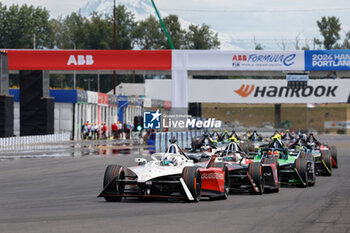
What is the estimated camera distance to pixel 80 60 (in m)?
43.3

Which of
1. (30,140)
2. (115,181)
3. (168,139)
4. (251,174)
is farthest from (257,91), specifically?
(115,181)

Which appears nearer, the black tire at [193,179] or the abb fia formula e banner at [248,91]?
the black tire at [193,179]

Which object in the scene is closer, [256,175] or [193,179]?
[193,179]

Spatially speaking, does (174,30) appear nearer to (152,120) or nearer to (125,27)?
Result: (125,27)

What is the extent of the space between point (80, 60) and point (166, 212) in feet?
100

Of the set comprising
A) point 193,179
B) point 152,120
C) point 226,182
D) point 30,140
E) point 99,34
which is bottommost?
point 30,140

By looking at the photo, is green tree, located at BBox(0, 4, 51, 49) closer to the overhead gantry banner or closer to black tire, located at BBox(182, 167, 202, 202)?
the overhead gantry banner

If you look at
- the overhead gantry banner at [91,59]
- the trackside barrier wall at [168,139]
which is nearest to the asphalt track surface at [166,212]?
the trackside barrier wall at [168,139]

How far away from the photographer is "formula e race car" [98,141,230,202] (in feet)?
49.4

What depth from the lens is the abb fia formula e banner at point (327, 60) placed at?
42719 mm

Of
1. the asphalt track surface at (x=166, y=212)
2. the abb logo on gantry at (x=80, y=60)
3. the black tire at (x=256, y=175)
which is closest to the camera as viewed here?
the asphalt track surface at (x=166, y=212)

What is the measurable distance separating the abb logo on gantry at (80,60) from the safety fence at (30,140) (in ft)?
20.7

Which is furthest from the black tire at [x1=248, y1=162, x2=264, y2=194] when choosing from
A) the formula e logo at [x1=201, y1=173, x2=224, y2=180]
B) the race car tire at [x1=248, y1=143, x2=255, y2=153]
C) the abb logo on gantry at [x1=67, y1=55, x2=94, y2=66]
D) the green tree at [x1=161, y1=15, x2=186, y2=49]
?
the green tree at [x1=161, y1=15, x2=186, y2=49]

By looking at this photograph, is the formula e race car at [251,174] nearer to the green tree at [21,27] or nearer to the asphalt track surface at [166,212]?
the asphalt track surface at [166,212]
